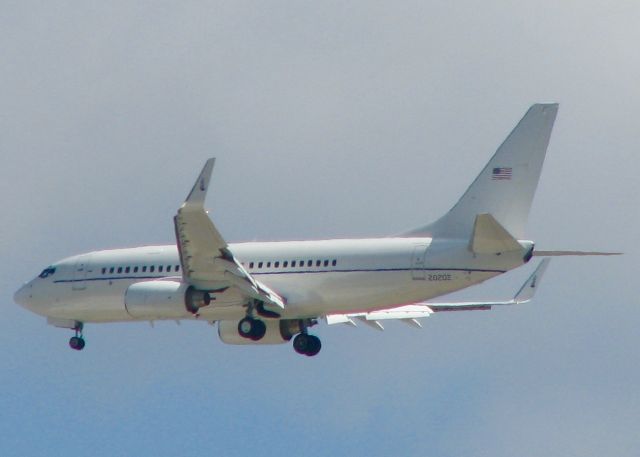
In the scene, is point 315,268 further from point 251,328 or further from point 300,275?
point 251,328

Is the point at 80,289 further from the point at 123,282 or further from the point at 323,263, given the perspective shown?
the point at 323,263

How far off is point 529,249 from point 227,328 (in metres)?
12.0

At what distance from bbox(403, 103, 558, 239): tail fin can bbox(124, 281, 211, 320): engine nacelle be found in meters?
6.84

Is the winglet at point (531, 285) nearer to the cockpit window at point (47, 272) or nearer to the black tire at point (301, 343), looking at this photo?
the black tire at point (301, 343)

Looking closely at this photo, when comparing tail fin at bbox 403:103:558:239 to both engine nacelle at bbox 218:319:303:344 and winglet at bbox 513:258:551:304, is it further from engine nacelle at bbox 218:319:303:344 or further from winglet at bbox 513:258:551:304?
engine nacelle at bbox 218:319:303:344

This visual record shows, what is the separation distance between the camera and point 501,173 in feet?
184

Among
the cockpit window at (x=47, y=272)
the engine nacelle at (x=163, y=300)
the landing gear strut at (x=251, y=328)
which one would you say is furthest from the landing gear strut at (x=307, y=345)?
the cockpit window at (x=47, y=272)

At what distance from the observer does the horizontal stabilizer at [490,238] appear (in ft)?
172

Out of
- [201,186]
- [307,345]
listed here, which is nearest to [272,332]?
[307,345]

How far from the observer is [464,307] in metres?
60.2

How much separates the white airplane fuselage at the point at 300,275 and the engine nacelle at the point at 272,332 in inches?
51.9

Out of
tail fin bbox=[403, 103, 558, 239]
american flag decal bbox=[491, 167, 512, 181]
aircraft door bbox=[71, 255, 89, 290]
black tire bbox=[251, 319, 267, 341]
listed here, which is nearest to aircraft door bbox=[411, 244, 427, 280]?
tail fin bbox=[403, 103, 558, 239]

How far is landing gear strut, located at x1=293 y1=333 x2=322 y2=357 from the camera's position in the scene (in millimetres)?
59406

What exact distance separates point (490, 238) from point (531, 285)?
7725mm
